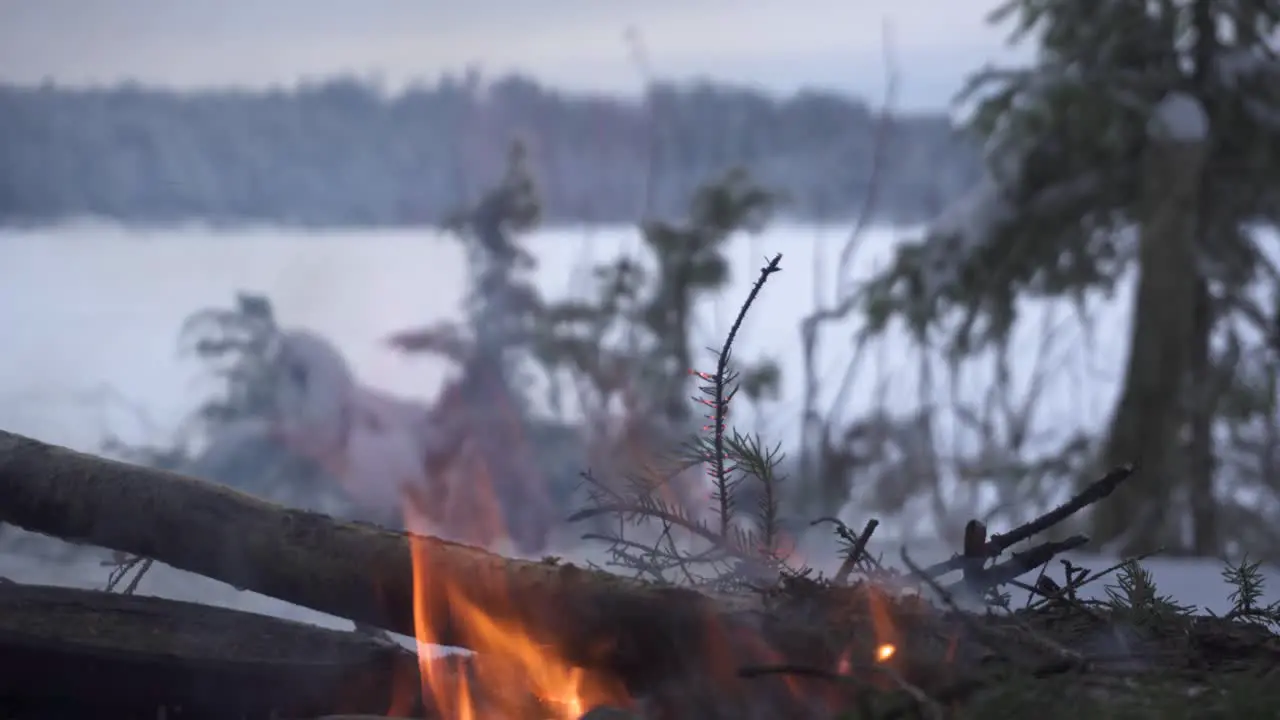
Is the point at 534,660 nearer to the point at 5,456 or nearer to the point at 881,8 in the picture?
the point at 5,456

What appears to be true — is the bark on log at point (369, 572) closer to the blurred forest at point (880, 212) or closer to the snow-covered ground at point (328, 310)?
the snow-covered ground at point (328, 310)

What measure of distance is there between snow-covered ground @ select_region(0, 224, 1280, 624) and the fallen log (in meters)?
0.77

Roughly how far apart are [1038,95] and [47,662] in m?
2.72

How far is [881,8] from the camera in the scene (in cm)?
338

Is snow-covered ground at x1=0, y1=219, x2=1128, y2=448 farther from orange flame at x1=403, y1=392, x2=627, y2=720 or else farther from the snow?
orange flame at x1=403, y1=392, x2=627, y2=720

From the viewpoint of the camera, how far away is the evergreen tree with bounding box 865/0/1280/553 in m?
3.09

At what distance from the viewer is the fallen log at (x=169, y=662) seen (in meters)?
1.08

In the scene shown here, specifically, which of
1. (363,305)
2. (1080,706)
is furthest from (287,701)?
(363,305)

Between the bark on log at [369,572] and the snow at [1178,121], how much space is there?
8.13ft

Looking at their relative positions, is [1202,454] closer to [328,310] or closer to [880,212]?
[880,212]

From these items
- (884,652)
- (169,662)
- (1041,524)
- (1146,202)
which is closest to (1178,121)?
(1146,202)

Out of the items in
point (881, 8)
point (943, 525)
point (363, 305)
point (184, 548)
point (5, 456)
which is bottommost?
point (184, 548)

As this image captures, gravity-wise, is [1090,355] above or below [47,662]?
above

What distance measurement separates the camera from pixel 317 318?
329cm
